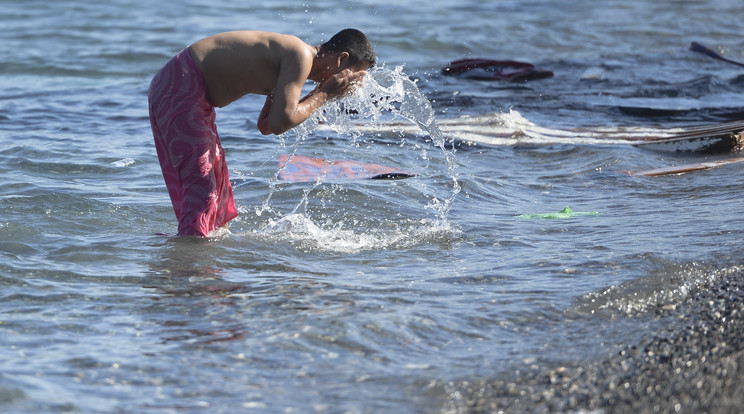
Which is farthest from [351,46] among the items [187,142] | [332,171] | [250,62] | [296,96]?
[332,171]

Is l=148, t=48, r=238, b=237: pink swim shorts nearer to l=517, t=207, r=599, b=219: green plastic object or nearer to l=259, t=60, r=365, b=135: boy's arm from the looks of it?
l=259, t=60, r=365, b=135: boy's arm

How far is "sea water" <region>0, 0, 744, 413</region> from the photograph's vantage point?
348 centimetres

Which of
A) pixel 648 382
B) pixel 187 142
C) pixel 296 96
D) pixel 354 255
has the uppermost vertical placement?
pixel 296 96

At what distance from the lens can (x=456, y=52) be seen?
16.9 meters

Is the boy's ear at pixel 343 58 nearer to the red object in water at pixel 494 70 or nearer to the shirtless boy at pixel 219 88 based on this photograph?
the shirtless boy at pixel 219 88

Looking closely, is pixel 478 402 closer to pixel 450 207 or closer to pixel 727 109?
pixel 450 207

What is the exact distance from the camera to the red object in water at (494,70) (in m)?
12.9

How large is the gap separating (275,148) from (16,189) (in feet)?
8.91

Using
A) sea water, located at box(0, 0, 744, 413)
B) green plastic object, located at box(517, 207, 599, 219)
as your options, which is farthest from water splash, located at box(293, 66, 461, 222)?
green plastic object, located at box(517, 207, 599, 219)

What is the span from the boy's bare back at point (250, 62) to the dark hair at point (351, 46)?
0.11 meters

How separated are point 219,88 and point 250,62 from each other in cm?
26

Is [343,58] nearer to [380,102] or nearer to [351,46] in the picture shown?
[351,46]

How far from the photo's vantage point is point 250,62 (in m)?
4.84

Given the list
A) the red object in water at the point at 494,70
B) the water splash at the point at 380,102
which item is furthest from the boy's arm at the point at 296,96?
the red object in water at the point at 494,70
